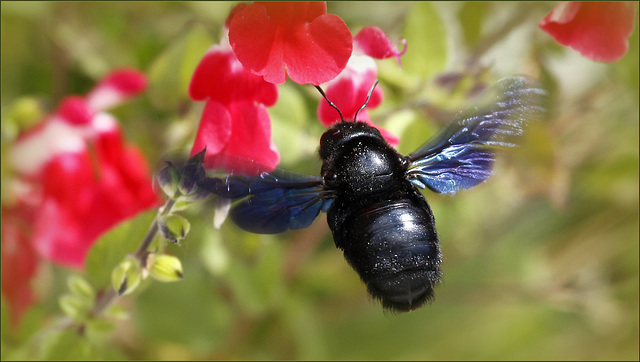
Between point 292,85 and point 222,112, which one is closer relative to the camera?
point 222,112

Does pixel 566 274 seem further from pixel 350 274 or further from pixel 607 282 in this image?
pixel 350 274

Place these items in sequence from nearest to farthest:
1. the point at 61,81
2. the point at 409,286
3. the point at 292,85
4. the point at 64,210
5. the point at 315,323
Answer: the point at 409,286 < the point at 64,210 < the point at 292,85 < the point at 61,81 < the point at 315,323

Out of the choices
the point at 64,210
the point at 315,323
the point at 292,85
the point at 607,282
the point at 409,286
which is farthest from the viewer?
the point at 607,282

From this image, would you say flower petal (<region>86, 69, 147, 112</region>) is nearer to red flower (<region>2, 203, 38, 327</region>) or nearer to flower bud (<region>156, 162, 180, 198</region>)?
red flower (<region>2, 203, 38, 327</region>)

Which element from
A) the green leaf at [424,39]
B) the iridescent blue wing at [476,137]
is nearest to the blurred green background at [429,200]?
the green leaf at [424,39]

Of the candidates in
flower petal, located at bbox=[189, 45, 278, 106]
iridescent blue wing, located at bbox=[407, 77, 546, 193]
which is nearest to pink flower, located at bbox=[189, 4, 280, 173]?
flower petal, located at bbox=[189, 45, 278, 106]

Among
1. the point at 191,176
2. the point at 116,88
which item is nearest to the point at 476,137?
the point at 191,176

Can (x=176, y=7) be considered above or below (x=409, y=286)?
above

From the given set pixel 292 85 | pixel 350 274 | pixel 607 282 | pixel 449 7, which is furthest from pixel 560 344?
pixel 292 85
